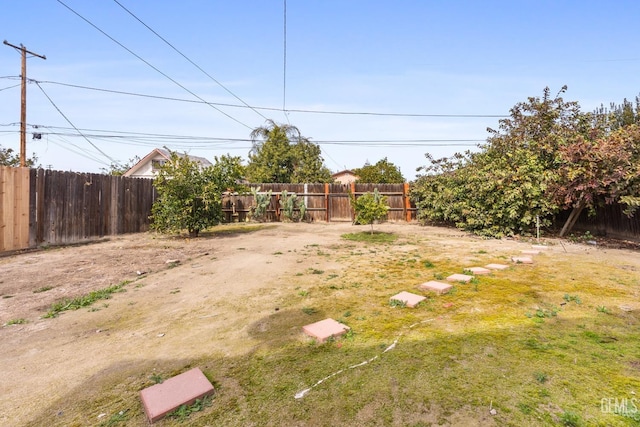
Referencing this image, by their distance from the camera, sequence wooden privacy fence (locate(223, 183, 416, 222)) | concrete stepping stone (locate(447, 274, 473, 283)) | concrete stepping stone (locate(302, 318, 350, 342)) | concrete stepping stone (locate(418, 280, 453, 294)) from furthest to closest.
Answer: wooden privacy fence (locate(223, 183, 416, 222)), concrete stepping stone (locate(447, 274, 473, 283)), concrete stepping stone (locate(418, 280, 453, 294)), concrete stepping stone (locate(302, 318, 350, 342))

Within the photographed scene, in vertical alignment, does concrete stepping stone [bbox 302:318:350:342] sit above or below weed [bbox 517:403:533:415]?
below

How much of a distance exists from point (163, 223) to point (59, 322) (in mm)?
5493

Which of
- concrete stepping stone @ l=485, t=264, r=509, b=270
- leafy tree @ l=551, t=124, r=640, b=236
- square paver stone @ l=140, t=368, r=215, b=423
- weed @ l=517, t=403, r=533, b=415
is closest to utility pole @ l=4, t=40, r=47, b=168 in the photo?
square paver stone @ l=140, t=368, r=215, b=423

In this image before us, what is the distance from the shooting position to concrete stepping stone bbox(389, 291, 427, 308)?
2.83 m

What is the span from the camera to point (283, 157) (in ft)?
67.1

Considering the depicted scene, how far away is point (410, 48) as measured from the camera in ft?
37.0

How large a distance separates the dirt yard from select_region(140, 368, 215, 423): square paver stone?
26cm

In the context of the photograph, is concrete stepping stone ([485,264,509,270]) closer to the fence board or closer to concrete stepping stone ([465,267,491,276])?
concrete stepping stone ([465,267,491,276])

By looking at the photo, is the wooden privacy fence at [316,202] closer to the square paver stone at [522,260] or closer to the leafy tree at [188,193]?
the leafy tree at [188,193]

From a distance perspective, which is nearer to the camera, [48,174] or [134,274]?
[134,274]

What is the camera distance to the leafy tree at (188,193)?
781 centimetres

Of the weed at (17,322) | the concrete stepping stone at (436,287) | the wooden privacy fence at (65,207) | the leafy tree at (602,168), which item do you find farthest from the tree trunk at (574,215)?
the wooden privacy fence at (65,207)

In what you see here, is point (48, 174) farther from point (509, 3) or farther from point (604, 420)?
point (509, 3)

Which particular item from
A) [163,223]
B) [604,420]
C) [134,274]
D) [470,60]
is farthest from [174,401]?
[470,60]
